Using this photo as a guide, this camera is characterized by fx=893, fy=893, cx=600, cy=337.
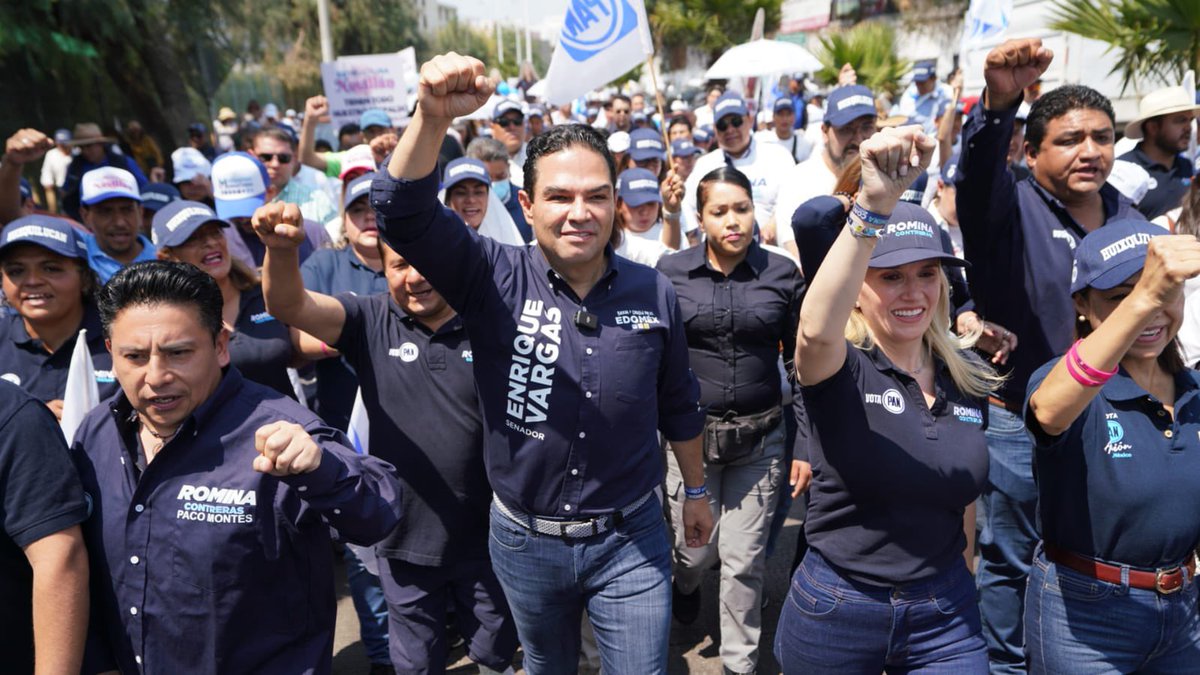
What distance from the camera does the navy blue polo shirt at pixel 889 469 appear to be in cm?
254

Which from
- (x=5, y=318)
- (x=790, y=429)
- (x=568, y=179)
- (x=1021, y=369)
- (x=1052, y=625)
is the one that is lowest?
(x=790, y=429)

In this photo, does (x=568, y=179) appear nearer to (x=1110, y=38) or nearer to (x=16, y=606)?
(x=16, y=606)

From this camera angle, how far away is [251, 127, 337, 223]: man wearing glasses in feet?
21.5

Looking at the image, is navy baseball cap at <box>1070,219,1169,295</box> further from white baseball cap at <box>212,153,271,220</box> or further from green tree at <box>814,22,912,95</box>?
green tree at <box>814,22,912,95</box>

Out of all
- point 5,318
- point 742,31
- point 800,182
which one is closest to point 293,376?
point 5,318

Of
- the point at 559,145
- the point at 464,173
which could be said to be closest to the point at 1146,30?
the point at 464,173

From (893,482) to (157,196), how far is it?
19.3ft

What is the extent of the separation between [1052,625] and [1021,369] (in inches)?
53.7

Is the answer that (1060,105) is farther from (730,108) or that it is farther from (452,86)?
(730,108)

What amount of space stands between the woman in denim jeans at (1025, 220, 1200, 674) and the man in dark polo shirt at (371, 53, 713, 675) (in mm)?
1178

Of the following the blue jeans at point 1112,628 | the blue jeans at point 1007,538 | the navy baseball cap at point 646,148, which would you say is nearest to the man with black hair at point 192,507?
the blue jeans at point 1112,628

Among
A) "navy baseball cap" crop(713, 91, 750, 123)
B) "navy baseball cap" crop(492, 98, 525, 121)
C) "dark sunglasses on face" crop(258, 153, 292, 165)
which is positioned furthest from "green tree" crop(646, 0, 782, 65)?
"dark sunglasses on face" crop(258, 153, 292, 165)

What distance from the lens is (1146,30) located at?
768cm

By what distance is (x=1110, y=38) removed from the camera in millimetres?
7941
